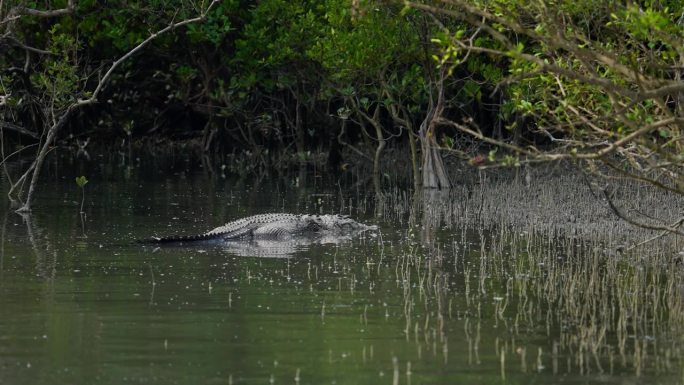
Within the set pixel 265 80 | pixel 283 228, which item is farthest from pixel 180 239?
pixel 265 80

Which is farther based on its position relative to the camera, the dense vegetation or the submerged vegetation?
the dense vegetation

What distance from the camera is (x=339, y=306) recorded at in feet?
38.4

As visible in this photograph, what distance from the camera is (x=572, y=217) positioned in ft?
61.1

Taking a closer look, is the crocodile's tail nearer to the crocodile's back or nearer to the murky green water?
the crocodile's back

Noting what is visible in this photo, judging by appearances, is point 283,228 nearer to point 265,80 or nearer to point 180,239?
point 180,239

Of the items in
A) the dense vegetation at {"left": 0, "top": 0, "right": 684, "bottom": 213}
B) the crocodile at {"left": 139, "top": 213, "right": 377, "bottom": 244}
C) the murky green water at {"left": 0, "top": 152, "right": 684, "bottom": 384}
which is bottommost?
the murky green water at {"left": 0, "top": 152, "right": 684, "bottom": 384}

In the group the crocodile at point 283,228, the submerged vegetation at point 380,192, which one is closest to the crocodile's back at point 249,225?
the crocodile at point 283,228

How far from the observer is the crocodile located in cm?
1701

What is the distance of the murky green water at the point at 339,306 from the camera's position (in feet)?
29.6

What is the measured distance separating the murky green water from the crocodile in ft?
1.80

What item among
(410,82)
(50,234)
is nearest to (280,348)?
(50,234)

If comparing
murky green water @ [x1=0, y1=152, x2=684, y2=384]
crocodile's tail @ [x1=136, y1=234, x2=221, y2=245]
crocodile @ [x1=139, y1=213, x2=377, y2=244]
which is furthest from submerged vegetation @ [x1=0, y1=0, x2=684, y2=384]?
crocodile @ [x1=139, y1=213, x2=377, y2=244]

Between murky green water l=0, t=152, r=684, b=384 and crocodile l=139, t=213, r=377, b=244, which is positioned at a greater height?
crocodile l=139, t=213, r=377, b=244

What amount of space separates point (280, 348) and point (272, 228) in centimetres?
784
